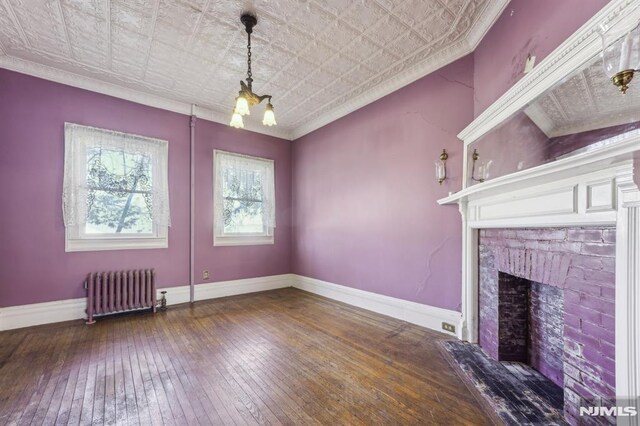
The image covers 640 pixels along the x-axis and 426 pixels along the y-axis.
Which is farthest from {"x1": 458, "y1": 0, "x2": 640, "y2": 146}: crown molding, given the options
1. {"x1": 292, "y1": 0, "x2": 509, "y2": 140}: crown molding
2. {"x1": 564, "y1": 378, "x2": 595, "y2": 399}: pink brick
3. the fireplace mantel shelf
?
{"x1": 564, "y1": 378, "x2": 595, "y2": 399}: pink brick

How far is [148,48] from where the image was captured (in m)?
2.98

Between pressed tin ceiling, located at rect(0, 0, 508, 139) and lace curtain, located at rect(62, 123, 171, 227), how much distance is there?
61 centimetres

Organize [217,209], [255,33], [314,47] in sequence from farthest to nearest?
[217,209], [314,47], [255,33]

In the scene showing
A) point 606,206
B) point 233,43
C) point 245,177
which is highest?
point 233,43

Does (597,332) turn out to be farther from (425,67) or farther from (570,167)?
(425,67)

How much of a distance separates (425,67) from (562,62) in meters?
1.86

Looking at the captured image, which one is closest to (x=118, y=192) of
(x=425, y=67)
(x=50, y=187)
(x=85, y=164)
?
(x=85, y=164)

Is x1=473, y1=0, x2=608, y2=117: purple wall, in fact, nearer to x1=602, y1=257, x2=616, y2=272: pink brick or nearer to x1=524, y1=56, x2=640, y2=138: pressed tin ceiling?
x1=524, y1=56, x2=640, y2=138: pressed tin ceiling

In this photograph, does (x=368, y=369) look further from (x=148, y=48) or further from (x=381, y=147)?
(x=148, y=48)

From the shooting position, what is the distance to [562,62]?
5.16 feet

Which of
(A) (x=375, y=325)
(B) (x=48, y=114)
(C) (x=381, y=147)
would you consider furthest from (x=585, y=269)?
(B) (x=48, y=114)

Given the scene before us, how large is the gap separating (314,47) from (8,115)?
3.66 meters

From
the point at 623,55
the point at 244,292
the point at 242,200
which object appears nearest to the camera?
the point at 623,55

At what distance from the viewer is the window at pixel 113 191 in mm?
3510
